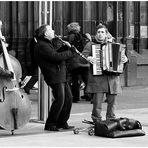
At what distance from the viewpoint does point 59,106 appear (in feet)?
35.3

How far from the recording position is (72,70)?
1548 cm

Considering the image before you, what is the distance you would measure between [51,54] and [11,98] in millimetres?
1103

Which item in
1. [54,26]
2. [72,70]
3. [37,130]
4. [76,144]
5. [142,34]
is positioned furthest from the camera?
[142,34]

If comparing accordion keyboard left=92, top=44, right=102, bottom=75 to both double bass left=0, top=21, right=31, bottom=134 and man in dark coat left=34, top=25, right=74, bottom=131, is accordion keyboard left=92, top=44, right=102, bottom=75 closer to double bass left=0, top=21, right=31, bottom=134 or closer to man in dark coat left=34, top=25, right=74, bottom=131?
man in dark coat left=34, top=25, right=74, bottom=131

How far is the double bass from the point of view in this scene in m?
9.85

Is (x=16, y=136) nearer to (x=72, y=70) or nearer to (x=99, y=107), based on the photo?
(x=99, y=107)

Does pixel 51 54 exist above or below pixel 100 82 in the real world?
above

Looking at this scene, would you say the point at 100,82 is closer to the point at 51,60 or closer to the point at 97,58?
the point at 97,58

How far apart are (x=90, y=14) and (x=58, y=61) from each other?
9080 mm

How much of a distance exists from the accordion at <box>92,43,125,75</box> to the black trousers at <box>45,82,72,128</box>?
2.15 feet

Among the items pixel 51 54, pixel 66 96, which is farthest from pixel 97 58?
pixel 51 54

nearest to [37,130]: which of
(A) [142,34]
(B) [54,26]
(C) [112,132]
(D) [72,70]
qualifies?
(C) [112,132]

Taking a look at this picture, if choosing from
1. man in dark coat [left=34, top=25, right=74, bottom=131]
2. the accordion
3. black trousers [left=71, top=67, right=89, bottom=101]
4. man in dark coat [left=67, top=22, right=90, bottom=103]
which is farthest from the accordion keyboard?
black trousers [left=71, top=67, right=89, bottom=101]

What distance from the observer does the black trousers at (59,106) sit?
424 inches
